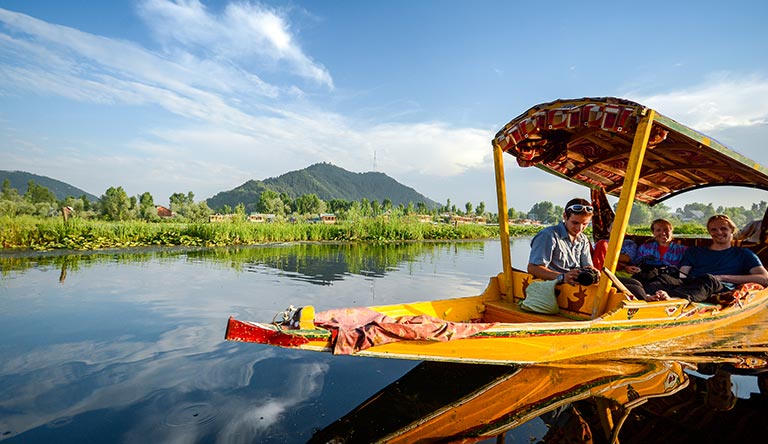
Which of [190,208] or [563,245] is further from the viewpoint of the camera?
[190,208]

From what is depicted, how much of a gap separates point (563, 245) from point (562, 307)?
2.36 feet

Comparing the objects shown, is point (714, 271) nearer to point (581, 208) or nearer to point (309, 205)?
point (581, 208)

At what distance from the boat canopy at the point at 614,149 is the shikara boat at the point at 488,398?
2.34 m

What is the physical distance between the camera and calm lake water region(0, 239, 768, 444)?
3.14 metres

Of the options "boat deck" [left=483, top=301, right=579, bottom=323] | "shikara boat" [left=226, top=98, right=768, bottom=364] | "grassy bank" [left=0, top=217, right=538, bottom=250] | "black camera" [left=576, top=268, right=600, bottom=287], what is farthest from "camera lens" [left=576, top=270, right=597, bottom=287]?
"grassy bank" [left=0, top=217, right=538, bottom=250]

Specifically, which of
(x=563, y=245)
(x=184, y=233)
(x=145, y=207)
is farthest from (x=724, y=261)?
(x=145, y=207)

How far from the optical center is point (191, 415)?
331 cm

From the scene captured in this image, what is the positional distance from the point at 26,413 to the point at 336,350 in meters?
2.65

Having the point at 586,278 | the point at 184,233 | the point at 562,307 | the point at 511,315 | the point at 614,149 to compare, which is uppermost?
the point at 614,149

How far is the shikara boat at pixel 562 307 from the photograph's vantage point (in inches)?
119

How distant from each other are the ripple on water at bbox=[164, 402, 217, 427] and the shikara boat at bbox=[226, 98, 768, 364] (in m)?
1.02

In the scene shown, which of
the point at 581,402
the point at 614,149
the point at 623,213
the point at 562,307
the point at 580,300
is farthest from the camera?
the point at 614,149

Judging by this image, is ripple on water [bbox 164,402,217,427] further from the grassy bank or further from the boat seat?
the grassy bank

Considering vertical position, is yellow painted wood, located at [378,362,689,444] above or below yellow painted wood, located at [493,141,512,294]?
below
